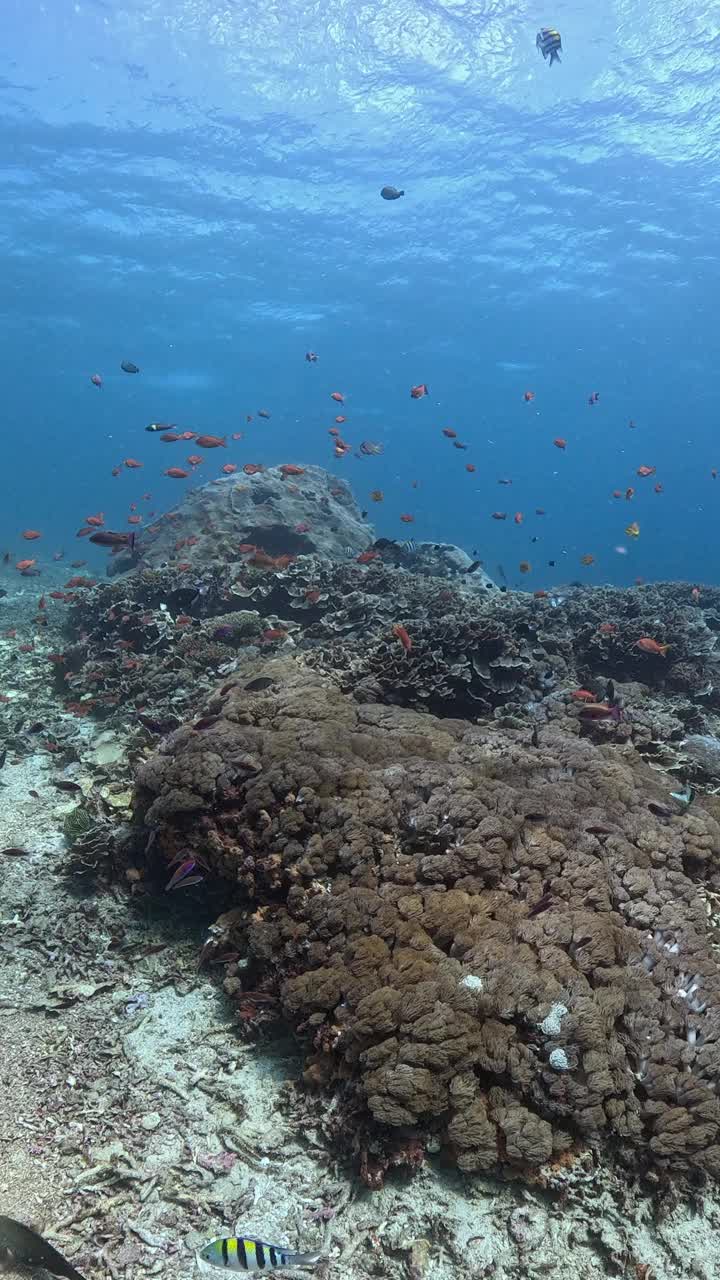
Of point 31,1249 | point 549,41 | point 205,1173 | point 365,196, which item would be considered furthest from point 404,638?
point 365,196

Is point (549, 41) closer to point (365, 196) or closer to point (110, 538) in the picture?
point (110, 538)

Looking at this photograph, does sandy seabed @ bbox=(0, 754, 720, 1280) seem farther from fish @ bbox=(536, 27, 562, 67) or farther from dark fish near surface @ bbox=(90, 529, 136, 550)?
fish @ bbox=(536, 27, 562, 67)

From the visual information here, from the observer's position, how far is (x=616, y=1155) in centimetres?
378

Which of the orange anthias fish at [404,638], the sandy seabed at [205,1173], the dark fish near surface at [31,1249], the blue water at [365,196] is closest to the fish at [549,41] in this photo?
the orange anthias fish at [404,638]

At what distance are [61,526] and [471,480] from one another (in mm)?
106244

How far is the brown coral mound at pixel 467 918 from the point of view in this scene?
3832 millimetres

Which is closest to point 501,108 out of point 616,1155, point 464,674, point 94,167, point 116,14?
point 116,14

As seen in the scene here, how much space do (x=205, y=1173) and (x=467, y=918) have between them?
2279 mm

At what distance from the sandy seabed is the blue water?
33436 mm

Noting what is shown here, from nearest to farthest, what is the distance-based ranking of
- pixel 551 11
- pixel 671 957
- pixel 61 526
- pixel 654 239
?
pixel 671 957, pixel 551 11, pixel 654 239, pixel 61 526

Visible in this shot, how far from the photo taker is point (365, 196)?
37.0 metres

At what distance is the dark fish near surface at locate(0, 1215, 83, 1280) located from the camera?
10.9 feet

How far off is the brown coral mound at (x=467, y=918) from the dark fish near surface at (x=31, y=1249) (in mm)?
1616

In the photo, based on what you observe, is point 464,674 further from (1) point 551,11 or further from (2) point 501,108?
(2) point 501,108
